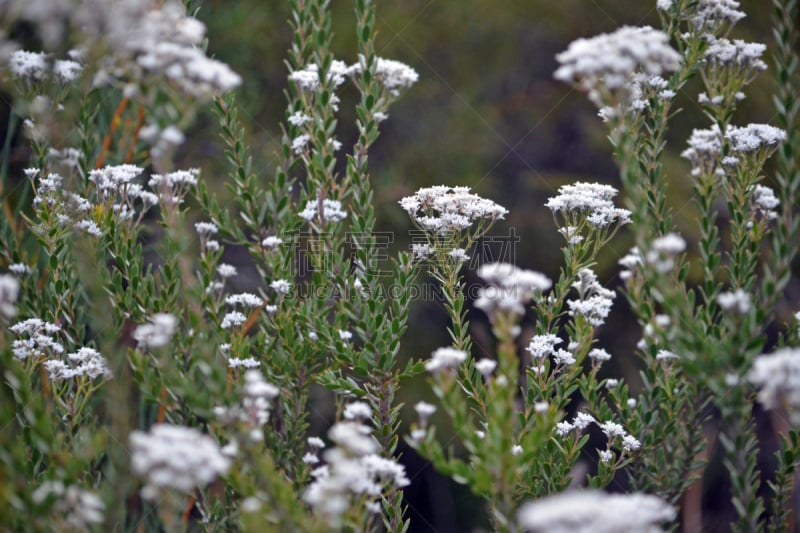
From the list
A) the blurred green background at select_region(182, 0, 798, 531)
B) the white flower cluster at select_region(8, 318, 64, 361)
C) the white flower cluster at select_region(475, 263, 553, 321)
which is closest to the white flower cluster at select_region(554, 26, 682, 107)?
the white flower cluster at select_region(475, 263, 553, 321)

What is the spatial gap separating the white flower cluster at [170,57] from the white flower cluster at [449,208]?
97 centimetres

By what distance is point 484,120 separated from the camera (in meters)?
6.17

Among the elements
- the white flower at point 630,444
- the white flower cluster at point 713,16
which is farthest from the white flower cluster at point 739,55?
the white flower at point 630,444

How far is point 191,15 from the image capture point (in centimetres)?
218

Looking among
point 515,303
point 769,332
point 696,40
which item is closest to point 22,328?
point 515,303

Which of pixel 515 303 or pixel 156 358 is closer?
pixel 515 303

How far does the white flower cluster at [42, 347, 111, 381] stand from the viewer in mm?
1852

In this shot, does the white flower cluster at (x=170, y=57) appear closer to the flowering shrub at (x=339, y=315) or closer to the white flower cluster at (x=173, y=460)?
the flowering shrub at (x=339, y=315)

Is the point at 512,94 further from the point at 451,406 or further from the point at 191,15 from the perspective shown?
the point at 451,406

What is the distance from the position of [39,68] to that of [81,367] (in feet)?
3.07

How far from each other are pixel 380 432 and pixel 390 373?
0.18 metres

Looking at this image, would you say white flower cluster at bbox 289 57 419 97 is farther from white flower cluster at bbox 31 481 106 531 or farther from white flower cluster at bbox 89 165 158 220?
white flower cluster at bbox 31 481 106 531

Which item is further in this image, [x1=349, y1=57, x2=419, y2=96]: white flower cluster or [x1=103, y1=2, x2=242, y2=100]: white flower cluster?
[x1=349, y1=57, x2=419, y2=96]: white flower cluster

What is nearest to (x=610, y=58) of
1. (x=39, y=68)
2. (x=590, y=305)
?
(x=590, y=305)
